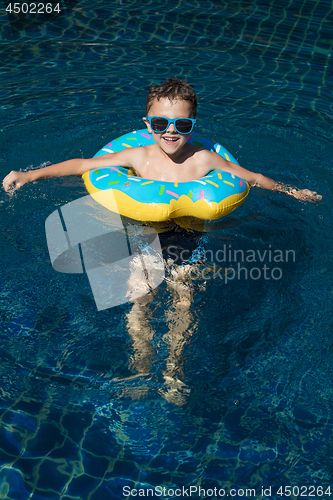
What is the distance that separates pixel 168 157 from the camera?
10.8ft

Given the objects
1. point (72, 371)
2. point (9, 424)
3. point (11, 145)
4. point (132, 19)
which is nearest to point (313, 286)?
point (72, 371)

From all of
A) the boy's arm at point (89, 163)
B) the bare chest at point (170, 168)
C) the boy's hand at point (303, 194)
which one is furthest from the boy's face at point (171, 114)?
the boy's hand at point (303, 194)

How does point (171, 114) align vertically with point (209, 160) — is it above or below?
above

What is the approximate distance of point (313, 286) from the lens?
128 inches

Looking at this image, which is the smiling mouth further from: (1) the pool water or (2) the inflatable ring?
(1) the pool water

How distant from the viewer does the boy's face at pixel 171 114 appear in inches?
118

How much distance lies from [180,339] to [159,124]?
53.9 inches

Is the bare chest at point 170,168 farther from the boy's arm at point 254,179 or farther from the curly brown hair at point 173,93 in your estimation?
the curly brown hair at point 173,93

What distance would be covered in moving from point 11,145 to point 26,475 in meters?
3.34

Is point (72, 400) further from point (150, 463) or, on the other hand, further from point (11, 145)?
point (11, 145)

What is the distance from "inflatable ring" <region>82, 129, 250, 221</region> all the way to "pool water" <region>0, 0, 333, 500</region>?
236 millimetres

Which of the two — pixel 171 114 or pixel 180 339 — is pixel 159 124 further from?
pixel 180 339

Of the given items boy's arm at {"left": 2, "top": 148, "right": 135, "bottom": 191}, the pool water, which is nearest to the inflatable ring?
boy's arm at {"left": 2, "top": 148, "right": 135, "bottom": 191}

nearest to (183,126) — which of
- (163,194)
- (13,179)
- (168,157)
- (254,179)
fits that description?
(168,157)
